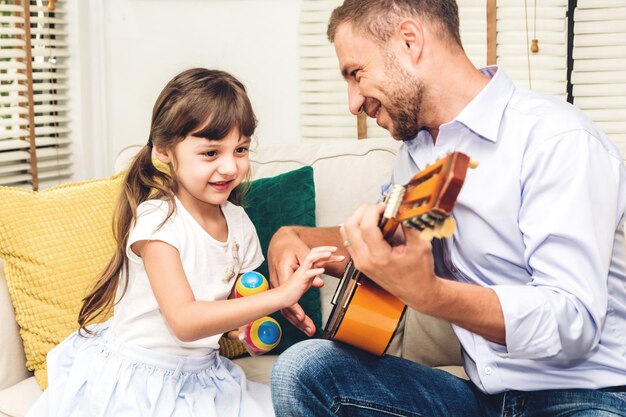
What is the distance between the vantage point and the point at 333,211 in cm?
229

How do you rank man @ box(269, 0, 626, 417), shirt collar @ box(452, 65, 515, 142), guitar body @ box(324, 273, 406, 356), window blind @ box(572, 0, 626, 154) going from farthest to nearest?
window blind @ box(572, 0, 626, 154) < shirt collar @ box(452, 65, 515, 142) < guitar body @ box(324, 273, 406, 356) < man @ box(269, 0, 626, 417)

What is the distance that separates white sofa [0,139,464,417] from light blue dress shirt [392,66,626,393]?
0.46 meters

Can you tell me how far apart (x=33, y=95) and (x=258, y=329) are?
65.6 inches

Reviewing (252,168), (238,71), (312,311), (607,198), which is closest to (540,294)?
(607,198)

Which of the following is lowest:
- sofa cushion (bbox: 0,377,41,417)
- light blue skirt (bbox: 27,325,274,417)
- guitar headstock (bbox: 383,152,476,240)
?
sofa cushion (bbox: 0,377,41,417)

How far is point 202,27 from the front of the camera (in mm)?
3072

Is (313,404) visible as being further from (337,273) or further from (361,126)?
(361,126)

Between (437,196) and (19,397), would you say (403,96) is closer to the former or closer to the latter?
(437,196)

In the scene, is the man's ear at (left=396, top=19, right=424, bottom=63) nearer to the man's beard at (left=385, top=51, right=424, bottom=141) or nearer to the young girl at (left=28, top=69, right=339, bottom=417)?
the man's beard at (left=385, top=51, right=424, bottom=141)

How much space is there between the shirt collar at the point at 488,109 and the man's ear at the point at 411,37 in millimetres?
165

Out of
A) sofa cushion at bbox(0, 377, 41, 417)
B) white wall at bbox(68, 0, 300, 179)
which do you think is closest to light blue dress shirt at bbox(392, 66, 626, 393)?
sofa cushion at bbox(0, 377, 41, 417)

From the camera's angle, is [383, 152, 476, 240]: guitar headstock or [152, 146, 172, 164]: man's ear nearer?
[383, 152, 476, 240]: guitar headstock

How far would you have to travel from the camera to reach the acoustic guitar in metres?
1.05

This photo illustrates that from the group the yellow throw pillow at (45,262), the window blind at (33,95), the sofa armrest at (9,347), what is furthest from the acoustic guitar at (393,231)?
the window blind at (33,95)
